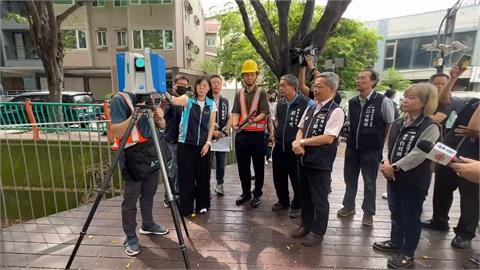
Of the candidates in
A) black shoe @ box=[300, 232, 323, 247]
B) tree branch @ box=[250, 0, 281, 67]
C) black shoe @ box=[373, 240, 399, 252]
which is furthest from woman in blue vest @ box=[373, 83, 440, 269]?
tree branch @ box=[250, 0, 281, 67]

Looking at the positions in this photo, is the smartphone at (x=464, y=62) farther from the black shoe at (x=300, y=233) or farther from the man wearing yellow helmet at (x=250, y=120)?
the black shoe at (x=300, y=233)

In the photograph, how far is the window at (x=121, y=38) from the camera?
53.6 ft

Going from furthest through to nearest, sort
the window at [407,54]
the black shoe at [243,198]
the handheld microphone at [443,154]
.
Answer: the window at [407,54] → the black shoe at [243,198] → the handheld microphone at [443,154]

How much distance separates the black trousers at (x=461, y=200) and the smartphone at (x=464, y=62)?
929mm

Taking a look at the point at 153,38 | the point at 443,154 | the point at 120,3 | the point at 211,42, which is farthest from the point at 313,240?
the point at 211,42

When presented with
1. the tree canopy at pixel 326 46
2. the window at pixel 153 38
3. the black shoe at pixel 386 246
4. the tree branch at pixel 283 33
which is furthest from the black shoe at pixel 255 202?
the window at pixel 153 38

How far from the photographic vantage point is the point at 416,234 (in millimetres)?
2113

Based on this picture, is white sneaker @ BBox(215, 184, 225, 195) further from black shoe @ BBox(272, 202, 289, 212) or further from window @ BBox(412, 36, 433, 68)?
window @ BBox(412, 36, 433, 68)

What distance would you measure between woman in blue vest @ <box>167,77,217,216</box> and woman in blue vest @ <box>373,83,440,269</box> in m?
1.68

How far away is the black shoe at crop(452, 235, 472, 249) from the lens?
2465 mm

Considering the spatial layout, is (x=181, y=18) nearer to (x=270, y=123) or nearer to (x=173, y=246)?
(x=270, y=123)

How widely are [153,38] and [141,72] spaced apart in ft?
52.6

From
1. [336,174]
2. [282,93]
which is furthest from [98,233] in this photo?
[336,174]

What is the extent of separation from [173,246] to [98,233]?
80 centimetres
